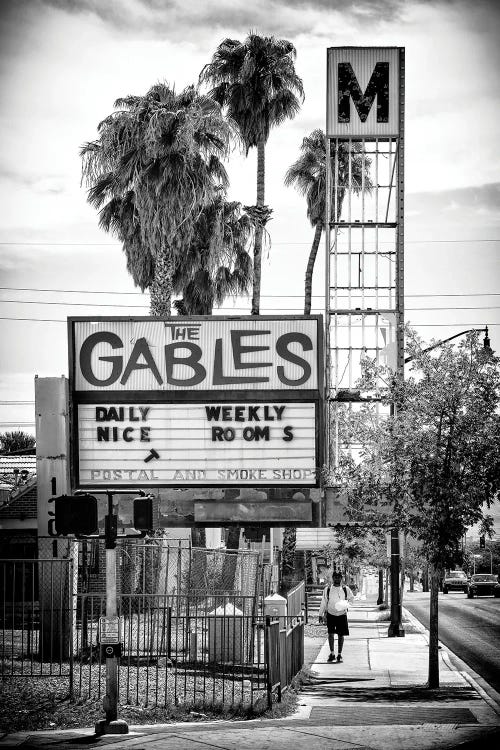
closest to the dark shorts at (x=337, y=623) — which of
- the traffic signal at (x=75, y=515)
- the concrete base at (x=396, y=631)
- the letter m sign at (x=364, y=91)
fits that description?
the concrete base at (x=396, y=631)

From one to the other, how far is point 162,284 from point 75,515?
17.7m

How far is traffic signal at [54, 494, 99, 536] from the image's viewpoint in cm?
1235

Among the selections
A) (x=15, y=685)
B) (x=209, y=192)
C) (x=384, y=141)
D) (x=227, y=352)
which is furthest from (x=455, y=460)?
(x=209, y=192)

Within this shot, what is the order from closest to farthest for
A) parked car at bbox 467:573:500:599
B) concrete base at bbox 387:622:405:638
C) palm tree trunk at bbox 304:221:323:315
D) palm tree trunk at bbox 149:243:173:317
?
1. concrete base at bbox 387:622:405:638
2. palm tree trunk at bbox 149:243:173:317
3. palm tree trunk at bbox 304:221:323:315
4. parked car at bbox 467:573:500:599

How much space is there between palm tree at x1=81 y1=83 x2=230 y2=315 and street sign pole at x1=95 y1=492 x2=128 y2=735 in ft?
56.7

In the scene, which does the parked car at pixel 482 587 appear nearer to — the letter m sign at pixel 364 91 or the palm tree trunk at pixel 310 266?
the palm tree trunk at pixel 310 266

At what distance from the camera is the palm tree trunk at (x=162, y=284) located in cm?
2941

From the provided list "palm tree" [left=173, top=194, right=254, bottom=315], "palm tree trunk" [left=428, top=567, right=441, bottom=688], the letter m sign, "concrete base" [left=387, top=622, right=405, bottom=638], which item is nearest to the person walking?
"palm tree trunk" [left=428, top=567, right=441, bottom=688]

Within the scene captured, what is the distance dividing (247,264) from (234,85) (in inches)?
239

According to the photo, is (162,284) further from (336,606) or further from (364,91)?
(336,606)

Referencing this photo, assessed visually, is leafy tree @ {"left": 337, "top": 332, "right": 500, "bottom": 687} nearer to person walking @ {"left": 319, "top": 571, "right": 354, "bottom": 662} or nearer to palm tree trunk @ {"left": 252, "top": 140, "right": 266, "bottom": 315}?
person walking @ {"left": 319, "top": 571, "right": 354, "bottom": 662}

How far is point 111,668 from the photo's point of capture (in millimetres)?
11875

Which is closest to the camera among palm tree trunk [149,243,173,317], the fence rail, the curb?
the fence rail

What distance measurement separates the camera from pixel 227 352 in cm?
1659
